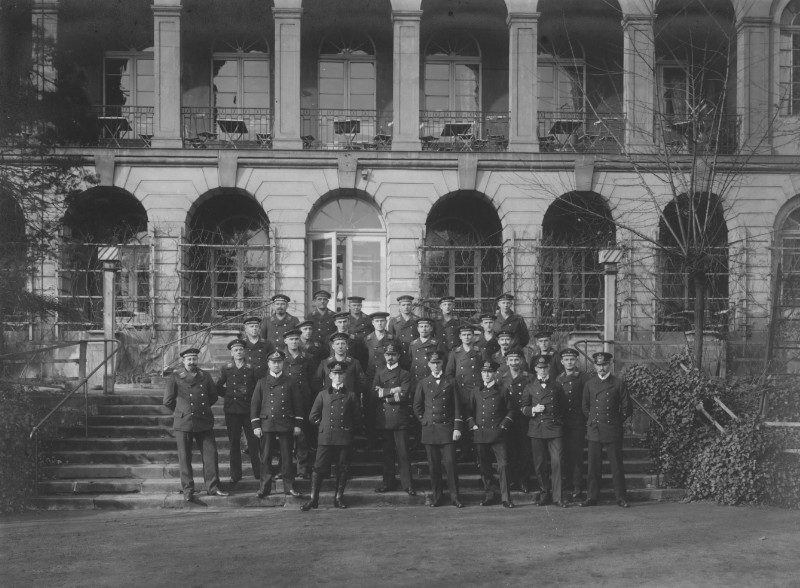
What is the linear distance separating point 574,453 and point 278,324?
16.0 ft

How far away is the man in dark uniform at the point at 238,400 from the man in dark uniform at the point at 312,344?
3.14 feet

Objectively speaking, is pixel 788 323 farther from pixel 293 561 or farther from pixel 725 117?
pixel 293 561

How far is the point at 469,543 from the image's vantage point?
Result: 31.9 feet

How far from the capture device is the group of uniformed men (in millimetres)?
12281

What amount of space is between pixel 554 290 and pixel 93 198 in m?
10.9

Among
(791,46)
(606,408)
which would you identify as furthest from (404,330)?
(791,46)

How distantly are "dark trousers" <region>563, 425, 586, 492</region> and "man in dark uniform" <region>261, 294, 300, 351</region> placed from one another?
14.5ft

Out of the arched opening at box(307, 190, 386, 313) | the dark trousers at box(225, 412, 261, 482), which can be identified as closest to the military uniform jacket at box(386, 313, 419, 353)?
the dark trousers at box(225, 412, 261, 482)

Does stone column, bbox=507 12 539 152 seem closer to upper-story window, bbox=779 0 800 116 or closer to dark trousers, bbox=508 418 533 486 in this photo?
upper-story window, bbox=779 0 800 116

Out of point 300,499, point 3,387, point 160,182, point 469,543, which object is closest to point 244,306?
point 160,182

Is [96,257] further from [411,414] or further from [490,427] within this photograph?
[490,427]

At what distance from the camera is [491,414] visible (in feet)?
40.6

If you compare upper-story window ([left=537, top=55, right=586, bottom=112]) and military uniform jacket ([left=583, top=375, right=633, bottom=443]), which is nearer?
military uniform jacket ([left=583, top=375, right=633, bottom=443])

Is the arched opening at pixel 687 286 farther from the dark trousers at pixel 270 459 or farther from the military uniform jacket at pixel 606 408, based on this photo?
the dark trousers at pixel 270 459
